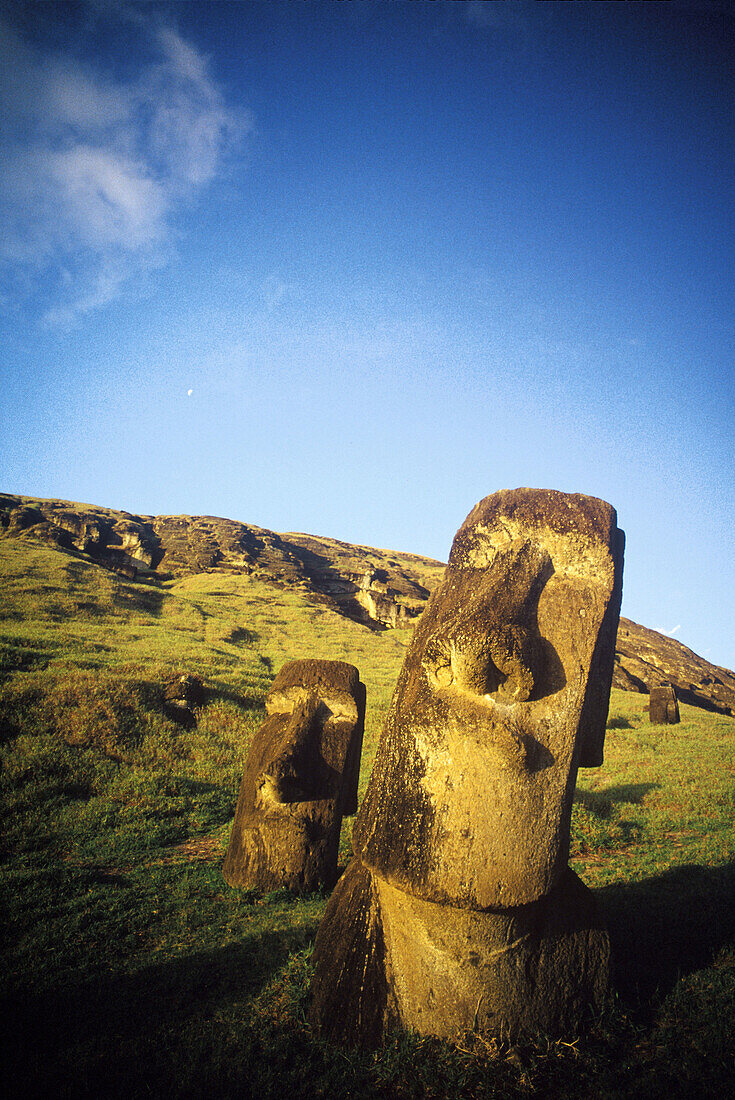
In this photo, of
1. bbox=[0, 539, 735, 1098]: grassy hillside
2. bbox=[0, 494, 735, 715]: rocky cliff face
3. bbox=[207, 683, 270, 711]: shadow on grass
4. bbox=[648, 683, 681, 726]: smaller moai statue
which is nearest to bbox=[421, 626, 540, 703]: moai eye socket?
bbox=[0, 539, 735, 1098]: grassy hillside

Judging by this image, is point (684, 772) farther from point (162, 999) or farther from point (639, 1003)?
point (162, 999)

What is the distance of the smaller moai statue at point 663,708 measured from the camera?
85.3ft

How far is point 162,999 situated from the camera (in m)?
4.29

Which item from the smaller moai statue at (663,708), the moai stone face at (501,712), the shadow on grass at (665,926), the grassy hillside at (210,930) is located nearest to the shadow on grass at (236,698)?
the grassy hillside at (210,930)

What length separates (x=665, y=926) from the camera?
5.43m

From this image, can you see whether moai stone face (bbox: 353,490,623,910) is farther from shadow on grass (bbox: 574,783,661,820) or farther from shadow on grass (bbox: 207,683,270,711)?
shadow on grass (bbox: 207,683,270,711)

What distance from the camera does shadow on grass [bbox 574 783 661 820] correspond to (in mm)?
11430

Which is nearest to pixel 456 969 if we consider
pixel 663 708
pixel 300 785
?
pixel 300 785

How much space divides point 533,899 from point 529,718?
3.86 ft

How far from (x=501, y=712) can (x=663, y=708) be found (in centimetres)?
2647

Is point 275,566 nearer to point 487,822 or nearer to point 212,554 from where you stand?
point 212,554

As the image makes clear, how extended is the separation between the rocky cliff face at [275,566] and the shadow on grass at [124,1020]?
4146 cm

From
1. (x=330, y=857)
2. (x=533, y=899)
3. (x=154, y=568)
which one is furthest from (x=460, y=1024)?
(x=154, y=568)

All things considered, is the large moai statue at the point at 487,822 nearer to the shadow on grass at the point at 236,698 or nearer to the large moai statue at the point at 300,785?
the large moai statue at the point at 300,785
